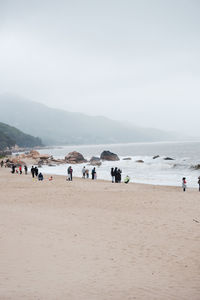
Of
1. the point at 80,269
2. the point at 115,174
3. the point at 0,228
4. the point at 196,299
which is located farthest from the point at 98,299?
the point at 115,174

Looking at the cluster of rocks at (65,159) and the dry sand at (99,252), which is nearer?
the dry sand at (99,252)

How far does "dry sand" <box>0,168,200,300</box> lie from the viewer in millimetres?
6172

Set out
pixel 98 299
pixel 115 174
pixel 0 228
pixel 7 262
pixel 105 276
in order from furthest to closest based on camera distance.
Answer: pixel 115 174, pixel 0 228, pixel 7 262, pixel 105 276, pixel 98 299

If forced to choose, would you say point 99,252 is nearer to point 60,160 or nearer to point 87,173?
point 87,173

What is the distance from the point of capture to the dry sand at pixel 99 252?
243 inches

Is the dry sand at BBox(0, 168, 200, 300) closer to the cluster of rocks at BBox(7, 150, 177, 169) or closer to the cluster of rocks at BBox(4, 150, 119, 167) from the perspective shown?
the cluster of rocks at BBox(4, 150, 119, 167)

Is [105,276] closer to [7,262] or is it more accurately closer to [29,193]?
[7,262]

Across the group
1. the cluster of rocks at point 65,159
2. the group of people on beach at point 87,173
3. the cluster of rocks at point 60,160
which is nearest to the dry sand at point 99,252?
the group of people on beach at point 87,173

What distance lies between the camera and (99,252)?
8.57m

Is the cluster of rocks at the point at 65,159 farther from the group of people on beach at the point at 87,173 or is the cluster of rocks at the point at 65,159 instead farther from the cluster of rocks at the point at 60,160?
the group of people on beach at the point at 87,173

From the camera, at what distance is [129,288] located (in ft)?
20.6

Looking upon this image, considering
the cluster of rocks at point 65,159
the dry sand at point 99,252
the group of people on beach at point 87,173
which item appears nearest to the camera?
the dry sand at point 99,252

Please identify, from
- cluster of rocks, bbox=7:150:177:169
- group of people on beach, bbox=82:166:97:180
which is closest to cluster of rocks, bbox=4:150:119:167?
cluster of rocks, bbox=7:150:177:169

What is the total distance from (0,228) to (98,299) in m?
6.03
